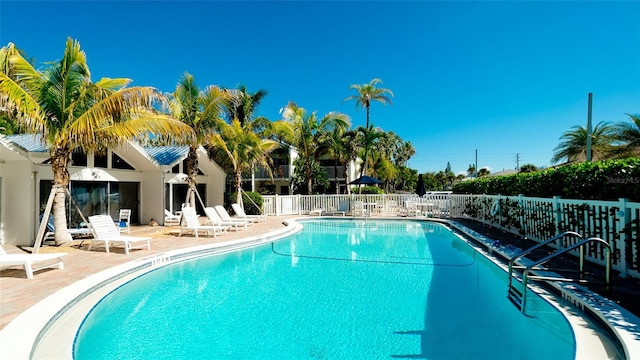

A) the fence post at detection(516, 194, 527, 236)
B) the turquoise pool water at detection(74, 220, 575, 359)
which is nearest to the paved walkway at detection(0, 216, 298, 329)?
the turquoise pool water at detection(74, 220, 575, 359)

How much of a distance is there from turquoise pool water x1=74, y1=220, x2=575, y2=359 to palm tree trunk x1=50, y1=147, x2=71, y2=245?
12.4 ft

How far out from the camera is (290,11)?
16391 millimetres

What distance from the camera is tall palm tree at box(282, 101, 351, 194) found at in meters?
21.5

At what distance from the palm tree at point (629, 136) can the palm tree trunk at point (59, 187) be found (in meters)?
25.1

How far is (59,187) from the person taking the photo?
29.5 ft

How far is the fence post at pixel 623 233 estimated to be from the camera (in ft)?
18.0

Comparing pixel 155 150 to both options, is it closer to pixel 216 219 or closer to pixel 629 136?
pixel 216 219

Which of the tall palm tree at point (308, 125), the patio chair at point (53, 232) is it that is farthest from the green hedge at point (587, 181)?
the patio chair at point (53, 232)

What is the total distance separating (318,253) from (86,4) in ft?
41.2

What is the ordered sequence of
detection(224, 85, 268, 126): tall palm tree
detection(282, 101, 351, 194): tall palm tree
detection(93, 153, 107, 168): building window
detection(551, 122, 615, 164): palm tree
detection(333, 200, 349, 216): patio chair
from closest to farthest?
detection(93, 153, 107, 168): building window
detection(224, 85, 268, 126): tall palm tree
detection(333, 200, 349, 216): patio chair
detection(551, 122, 615, 164): palm tree
detection(282, 101, 351, 194): tall palm tree

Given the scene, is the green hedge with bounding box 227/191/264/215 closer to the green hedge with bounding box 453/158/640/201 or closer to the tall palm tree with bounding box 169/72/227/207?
the tall palm tree with bounding box 169/72/227/207

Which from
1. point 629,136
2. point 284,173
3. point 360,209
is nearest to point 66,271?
point 360,209

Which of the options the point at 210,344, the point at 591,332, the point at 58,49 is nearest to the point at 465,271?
the point at 591,332

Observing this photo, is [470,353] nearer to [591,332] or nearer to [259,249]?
[591,332]
